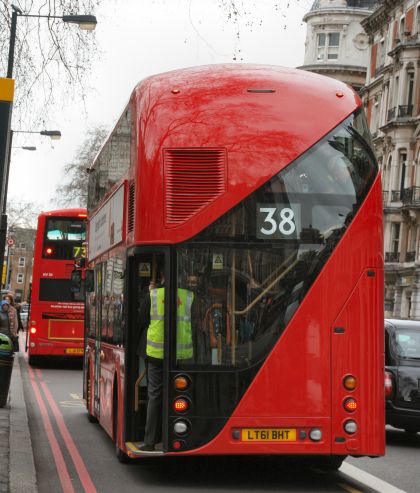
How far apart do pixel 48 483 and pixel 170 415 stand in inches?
58.8

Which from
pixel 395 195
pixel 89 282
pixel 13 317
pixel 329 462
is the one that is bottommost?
pixel 329 462

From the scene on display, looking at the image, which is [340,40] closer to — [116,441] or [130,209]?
[116,441]

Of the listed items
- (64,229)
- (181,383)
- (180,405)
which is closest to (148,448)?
(180,405)

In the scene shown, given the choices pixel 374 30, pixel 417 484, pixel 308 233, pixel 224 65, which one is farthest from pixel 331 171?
pixel 374 30

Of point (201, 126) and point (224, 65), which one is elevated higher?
point (224, 65)

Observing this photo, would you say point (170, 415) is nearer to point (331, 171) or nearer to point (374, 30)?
point (331, 171)

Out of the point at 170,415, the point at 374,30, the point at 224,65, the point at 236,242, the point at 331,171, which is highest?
the point at 374,30

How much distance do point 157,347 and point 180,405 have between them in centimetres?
57

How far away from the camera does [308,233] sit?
11.2 m

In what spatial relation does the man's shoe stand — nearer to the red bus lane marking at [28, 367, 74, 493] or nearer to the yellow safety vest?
the red bus lane marking at [28, 367, 74, 493]

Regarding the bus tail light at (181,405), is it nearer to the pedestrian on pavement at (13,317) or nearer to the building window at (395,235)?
the pedestrian on pavement at (13,317)

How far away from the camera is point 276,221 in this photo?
11195mm

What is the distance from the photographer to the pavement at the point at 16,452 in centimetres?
1088

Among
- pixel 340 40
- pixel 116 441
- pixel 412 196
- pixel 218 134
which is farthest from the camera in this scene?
pixel 340 40
